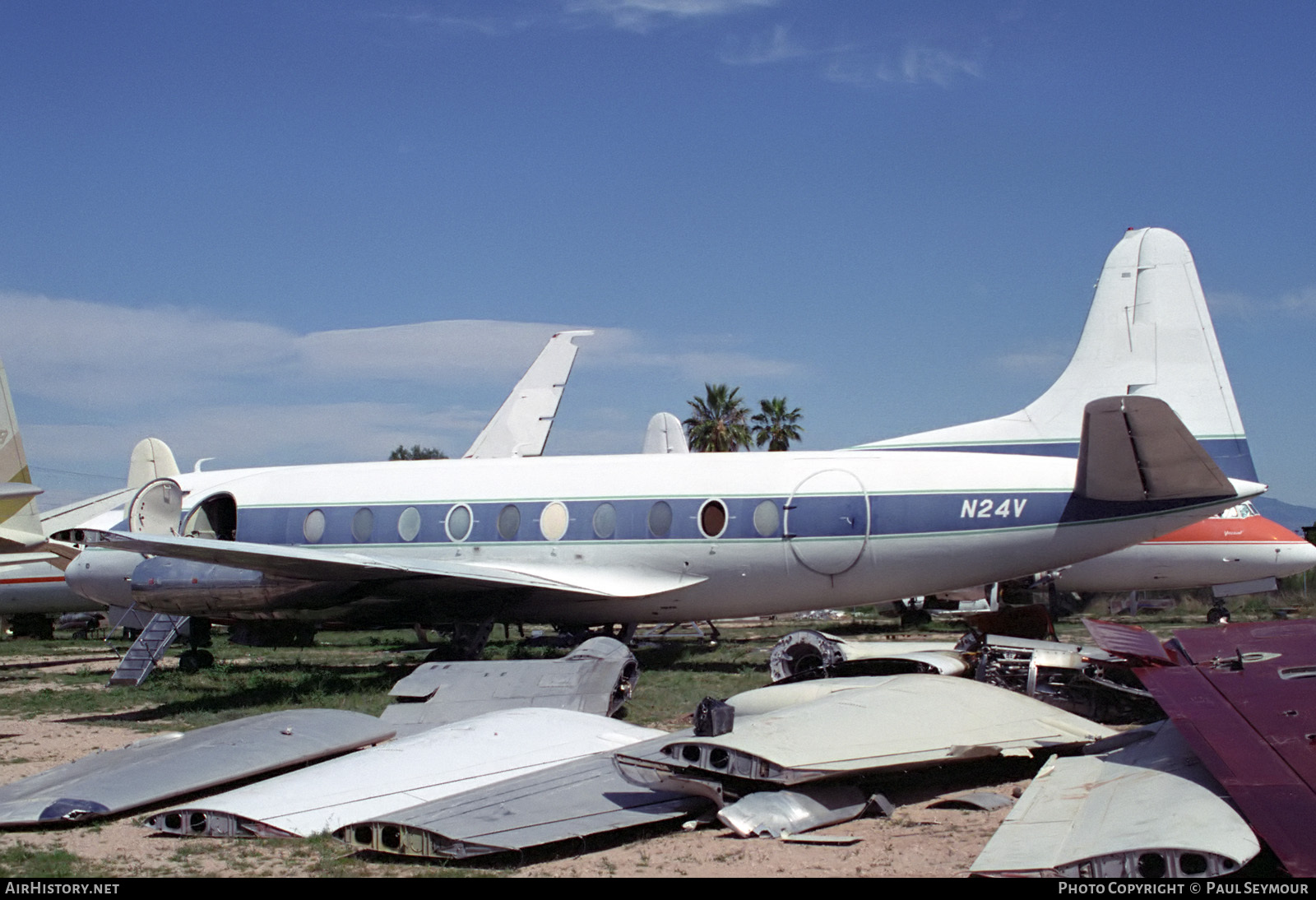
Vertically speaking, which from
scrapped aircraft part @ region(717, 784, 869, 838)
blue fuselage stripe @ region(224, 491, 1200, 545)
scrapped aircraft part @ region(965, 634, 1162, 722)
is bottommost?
scrapped aircraft part @ region(717, 784, 869, 838)

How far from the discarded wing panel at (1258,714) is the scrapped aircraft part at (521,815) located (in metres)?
3.12

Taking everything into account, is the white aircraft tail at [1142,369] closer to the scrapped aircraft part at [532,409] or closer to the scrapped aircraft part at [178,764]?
the scrapped aircraft part at [178,764]

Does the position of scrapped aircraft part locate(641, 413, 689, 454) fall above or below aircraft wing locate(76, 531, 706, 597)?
above

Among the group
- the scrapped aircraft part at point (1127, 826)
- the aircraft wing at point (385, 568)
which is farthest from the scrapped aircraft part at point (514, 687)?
the scrapped aircraft part at point (1127, 826)

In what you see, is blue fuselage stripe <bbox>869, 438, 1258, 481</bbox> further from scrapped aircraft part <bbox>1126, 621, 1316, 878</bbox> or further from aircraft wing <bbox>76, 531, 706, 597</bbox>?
scrapped aircraft part <bbox>1126, 621, 1316, 878</bbox>

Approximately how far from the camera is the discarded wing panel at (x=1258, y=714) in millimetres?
5148

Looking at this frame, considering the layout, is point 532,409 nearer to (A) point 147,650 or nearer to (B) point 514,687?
(A) point 147,650

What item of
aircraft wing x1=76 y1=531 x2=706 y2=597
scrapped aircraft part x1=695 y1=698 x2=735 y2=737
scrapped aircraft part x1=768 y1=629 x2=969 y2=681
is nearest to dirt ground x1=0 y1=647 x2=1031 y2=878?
scrapped aircraft part x1=695 y1=698 x2=735 y2=737

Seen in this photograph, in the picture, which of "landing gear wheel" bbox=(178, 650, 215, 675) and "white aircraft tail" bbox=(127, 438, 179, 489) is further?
"white aircraft tail" bbox=(127, 438, 179, 489)

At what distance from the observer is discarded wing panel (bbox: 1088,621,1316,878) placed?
515 cm

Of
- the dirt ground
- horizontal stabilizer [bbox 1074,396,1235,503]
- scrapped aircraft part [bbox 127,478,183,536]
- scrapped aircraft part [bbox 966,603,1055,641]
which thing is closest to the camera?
the dirt ground

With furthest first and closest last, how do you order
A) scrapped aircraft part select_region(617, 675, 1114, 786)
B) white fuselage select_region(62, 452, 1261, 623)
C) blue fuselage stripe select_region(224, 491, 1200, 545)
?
white fuselage select_region(62, 452, 1261, 623) < blue fuselage stripe select_region(224, 491, 1200, 545) < scrapped aircraft part select_region(617, 675, 1114, 786)

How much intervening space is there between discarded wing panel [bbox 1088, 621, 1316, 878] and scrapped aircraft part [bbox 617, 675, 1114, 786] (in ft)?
3.15

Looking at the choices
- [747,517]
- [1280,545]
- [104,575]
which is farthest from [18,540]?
[1280,545]
